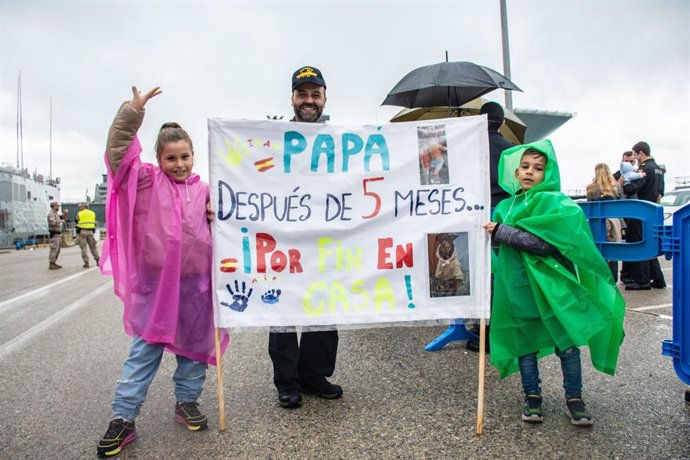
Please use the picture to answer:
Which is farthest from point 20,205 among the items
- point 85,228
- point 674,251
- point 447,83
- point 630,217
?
point 674,251

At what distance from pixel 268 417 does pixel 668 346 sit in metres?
2.37

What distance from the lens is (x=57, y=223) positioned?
13.3m

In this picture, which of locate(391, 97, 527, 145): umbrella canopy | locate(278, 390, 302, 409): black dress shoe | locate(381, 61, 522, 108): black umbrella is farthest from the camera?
locate(391, 97, 527, 145): umbrella canopy

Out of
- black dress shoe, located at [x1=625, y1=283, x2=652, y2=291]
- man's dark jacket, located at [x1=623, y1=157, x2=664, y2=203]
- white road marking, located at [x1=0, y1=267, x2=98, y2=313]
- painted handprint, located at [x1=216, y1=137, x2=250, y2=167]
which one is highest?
man's dark jacket, located at [x1=623, y1=157, x2=664, y2=203]

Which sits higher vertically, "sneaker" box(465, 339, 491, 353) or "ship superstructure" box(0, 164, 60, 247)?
"ship superstructure" box(0, 164, 60, 247)

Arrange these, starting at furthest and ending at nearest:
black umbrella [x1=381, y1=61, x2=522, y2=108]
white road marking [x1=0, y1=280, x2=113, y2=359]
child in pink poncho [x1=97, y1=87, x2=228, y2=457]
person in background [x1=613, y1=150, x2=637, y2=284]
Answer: person in background [x1=613, y1=150, x2=637, y2=284]
black umbrella [x1=381, y1=61, x2=522, y2=108]
white road marking [x1=0, y1=280, x2=113, y2=359]
child in pink poncho [x1=97, y1=87, x2=228, y2=457]

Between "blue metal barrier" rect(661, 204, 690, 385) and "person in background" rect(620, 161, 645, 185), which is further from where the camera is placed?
"person in background" rect(620, 161, 645, 185)

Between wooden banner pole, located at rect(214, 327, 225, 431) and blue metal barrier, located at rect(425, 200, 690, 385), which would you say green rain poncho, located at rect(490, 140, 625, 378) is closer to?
blue metal barrier, located at rect(425, 200, 690, 385)

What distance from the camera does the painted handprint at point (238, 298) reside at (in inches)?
Answer: 115

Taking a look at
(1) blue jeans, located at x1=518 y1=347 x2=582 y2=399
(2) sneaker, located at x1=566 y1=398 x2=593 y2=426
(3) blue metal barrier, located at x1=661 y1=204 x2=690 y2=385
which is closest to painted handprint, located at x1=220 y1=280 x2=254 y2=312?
(1) blue jeans, located at x1=518 y1=347 x2=582 y2=399

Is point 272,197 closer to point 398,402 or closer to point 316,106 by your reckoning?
point 316,106

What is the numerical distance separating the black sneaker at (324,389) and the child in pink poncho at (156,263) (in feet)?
2.35

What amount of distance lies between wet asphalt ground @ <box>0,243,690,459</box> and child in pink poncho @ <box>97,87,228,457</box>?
27cm

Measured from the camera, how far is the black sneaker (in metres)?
3.26
